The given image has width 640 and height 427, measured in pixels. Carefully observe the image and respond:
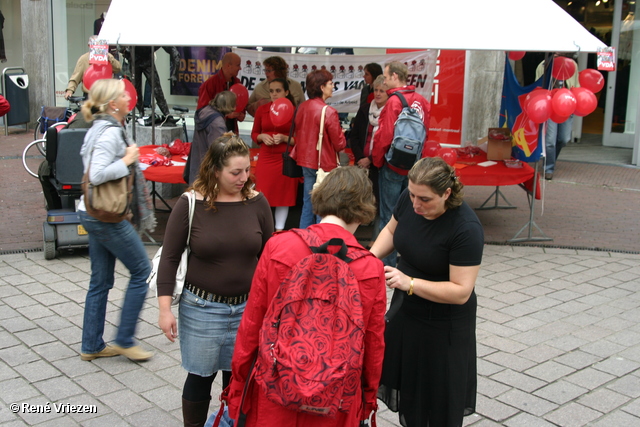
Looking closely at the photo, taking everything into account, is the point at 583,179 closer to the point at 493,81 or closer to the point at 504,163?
the point at 493,81

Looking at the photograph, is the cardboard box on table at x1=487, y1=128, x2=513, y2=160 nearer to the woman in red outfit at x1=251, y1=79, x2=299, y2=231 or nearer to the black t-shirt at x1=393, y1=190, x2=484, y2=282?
the woman in red outfit at x1=251, y1=79, x2=299, y2=231

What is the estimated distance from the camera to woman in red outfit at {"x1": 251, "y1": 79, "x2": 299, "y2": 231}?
23.9 ft

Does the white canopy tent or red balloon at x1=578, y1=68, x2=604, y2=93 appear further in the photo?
red balloon at x1=578, y1=68, x2=604, y2=93

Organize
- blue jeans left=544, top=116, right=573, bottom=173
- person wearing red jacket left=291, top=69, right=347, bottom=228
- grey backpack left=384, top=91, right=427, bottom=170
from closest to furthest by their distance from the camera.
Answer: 1. grey backpack left=384, top=91, right=427, bottom=170
2. person wearing red jacket left=291, top=69, right=347, bottom=228
3. blue jeans left=544, top=116, right=573, bottom=173

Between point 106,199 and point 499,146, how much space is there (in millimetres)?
5424

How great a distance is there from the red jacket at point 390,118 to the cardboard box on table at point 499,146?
218 centimetres

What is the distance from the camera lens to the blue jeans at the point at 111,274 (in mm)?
4285

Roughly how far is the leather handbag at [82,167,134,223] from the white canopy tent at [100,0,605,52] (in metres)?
2.51

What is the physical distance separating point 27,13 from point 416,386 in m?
14.2

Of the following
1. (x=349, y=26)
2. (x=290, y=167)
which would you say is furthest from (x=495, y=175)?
(x=349, y=26)

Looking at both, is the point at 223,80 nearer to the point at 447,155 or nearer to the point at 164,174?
the point at 164,174

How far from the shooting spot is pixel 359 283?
2348 mm

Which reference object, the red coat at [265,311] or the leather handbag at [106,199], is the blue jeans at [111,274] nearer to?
the leather handbag at [106,199]

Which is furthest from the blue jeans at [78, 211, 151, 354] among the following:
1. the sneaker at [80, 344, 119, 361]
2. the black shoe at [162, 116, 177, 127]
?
the black shoe at [162, 116, 177, 127]
